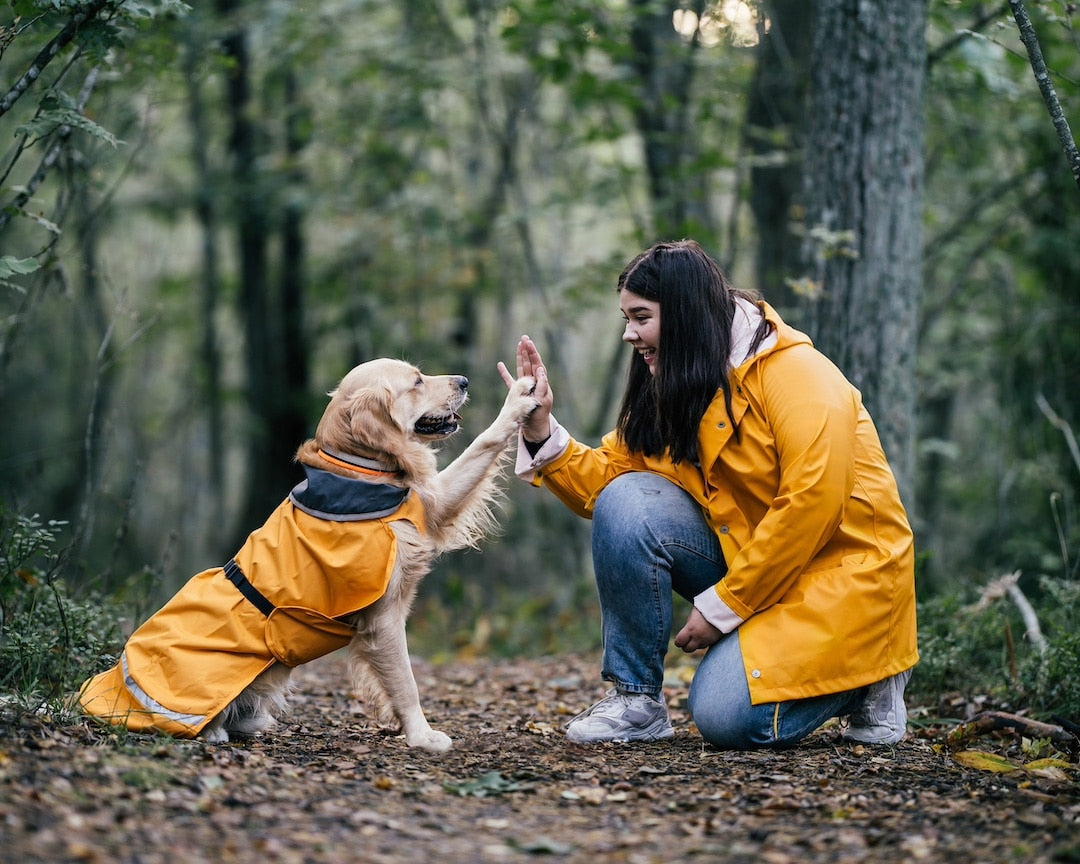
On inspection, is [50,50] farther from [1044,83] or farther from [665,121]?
[665,121]

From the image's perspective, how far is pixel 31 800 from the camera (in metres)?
2.41

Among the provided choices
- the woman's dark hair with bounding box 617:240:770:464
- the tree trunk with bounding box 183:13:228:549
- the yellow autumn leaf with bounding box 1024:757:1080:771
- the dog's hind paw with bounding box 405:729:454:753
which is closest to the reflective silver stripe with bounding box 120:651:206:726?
the dog's hind paw with bounding box 405:729:454:753

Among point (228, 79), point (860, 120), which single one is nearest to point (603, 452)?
point (860, 120)

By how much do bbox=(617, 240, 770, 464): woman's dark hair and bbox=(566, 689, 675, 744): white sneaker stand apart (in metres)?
0.95

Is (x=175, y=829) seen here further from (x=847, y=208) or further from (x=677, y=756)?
(x=847, y=208)

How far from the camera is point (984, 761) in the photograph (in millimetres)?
3291

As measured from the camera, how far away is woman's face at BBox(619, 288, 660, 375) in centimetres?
360

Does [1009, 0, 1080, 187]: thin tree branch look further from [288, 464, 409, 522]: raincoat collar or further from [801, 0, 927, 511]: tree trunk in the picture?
[288, 464, 409, 522]: raincoat collar

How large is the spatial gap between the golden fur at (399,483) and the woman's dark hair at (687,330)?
1.93 feet

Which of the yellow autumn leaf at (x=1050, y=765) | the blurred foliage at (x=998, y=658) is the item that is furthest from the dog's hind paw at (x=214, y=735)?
the blurred foliage at (x=998, y=658)

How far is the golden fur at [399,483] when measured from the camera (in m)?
3.58

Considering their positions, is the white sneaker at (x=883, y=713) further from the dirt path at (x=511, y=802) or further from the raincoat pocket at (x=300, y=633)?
the raincoat pocket at (x=300, y=633)

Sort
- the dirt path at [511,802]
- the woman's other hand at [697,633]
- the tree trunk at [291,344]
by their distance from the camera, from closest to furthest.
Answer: the dirt path at [511,802], the woman's other hand at [697,633], the tree trunk at [291,344]

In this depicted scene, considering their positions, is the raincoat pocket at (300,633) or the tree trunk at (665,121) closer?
the raincoat pocket at (300,633)
